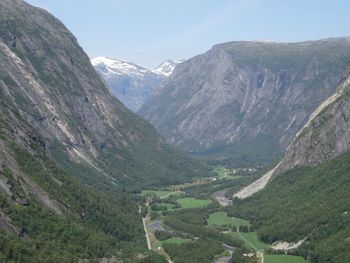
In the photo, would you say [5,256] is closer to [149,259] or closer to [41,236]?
[41,236]

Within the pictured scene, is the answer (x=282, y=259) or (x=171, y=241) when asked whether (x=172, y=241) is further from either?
(x=282, y=259)

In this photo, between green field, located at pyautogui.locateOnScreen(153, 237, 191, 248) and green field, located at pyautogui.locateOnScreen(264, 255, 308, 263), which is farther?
green field, located at pyautogui.locateOnScreen(153, 237, 191, 248)

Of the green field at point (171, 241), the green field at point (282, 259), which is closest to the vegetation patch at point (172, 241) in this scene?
the green field at point (171, 241)

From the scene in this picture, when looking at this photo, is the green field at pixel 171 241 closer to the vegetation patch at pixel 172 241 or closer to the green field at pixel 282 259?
the vegetation patch at pixel 172 241

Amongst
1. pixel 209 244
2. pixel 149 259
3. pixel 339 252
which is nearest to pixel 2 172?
pixel 149 259

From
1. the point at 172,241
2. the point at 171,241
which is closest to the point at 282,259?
the point at 172,241

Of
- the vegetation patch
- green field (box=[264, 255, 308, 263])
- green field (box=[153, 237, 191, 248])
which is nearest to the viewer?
green field (box=[264, 255, 308, 263])

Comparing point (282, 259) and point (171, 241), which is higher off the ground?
point (171, 241)

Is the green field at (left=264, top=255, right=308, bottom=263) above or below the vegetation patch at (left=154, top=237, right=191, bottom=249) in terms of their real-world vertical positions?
below

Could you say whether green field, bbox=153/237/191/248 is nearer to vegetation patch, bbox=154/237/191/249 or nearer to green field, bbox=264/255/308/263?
vegetation patch, bbox=154/237/191/249

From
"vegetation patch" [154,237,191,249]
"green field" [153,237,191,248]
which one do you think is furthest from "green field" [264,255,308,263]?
"green field" [153,237,191,248]

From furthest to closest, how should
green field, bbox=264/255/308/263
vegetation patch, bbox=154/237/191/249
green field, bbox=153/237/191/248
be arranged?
green field, bbox=153/237/191/248 → vegetation patch, bbox=154/237/191/249 → green field, bbox=264/255/308/263
